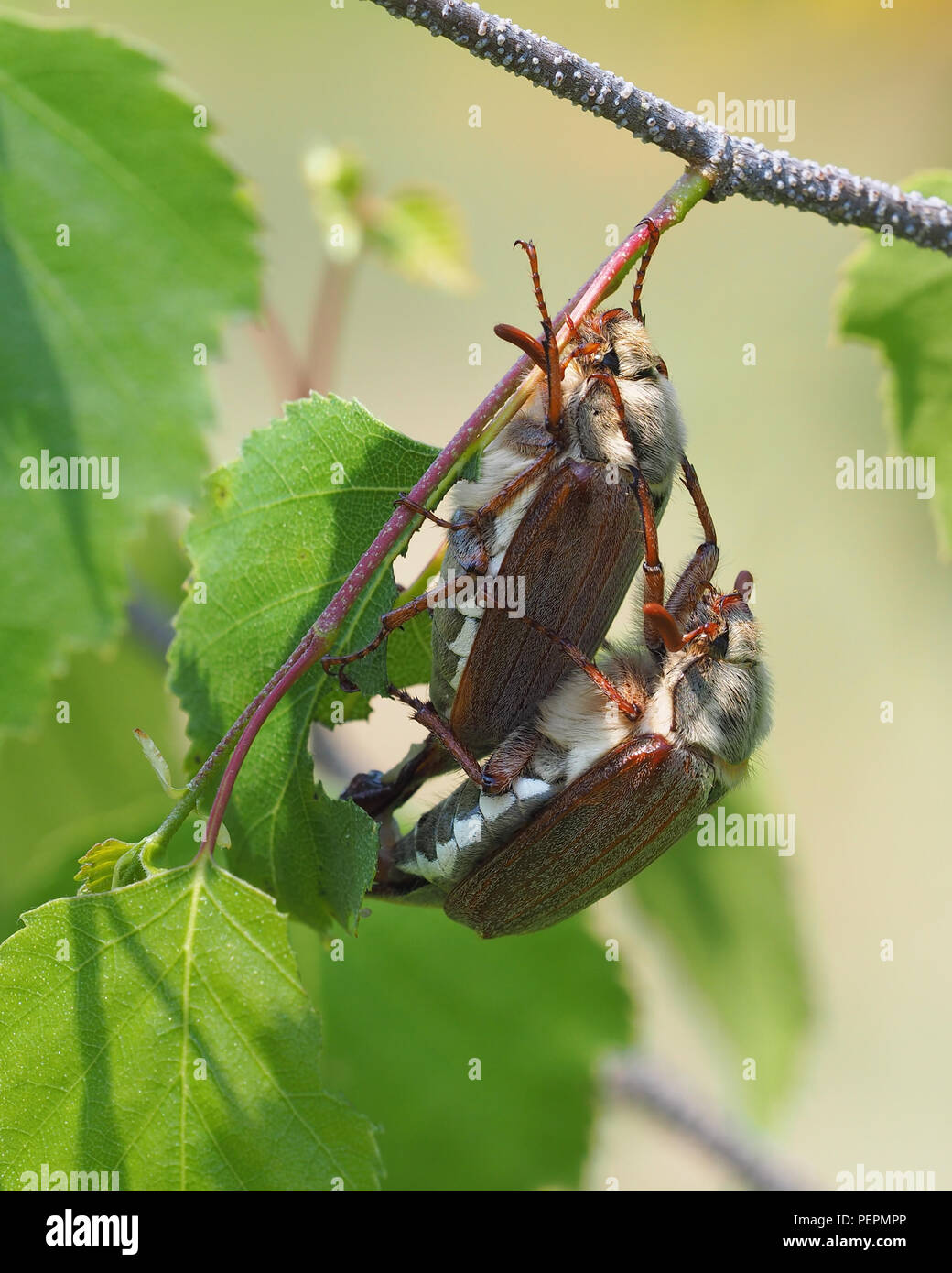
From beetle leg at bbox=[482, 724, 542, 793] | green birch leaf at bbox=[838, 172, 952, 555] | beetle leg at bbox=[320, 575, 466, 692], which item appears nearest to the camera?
beetle leg at bbox=[320, 575, 466, 692]

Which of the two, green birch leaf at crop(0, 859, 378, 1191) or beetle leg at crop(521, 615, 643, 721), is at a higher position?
beetle leg at crop(521, 615, 643, 721)

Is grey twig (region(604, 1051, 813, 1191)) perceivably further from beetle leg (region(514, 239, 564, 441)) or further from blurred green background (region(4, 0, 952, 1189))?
blurred green background (region(4, 0, 952, 1189))

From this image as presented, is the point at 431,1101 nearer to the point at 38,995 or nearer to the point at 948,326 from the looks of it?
the point at 38,995

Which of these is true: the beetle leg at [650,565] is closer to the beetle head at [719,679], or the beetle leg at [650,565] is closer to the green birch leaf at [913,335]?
the beetle head at [719,679]

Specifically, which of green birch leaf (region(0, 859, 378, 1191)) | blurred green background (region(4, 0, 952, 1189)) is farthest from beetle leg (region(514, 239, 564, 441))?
blurred green background (region(4, 0, 952, 1189))

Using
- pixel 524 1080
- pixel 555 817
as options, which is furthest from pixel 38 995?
pixel 524 1080

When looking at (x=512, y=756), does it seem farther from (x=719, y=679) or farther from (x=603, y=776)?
(x=719, y=679)

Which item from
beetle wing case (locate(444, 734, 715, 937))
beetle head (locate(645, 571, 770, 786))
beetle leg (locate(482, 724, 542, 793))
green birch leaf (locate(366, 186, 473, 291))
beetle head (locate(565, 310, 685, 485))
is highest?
green birch leaf (locate(366, 186, 473, 291))
